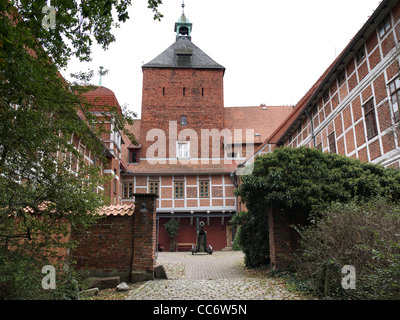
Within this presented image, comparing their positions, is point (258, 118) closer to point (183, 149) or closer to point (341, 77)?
point (183, 149)

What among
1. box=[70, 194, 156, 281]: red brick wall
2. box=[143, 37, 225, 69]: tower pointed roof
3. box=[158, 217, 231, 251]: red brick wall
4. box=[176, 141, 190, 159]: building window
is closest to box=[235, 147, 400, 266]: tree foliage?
box=[70, 194, 156, 281]: red brick wall

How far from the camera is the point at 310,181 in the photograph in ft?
26.9

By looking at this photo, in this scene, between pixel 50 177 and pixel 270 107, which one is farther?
pixel 270 107

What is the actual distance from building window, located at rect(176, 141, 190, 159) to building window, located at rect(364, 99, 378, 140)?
1772cm

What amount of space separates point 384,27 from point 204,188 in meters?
17.3

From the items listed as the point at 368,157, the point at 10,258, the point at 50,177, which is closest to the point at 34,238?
the point at 10,258

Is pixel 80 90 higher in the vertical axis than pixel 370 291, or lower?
higher

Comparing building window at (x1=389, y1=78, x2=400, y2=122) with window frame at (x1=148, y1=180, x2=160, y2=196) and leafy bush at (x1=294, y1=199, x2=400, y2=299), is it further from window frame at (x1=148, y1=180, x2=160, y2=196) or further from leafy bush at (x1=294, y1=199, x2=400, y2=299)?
window frame at (x1=148, y1=180, x2=160, y2=196)

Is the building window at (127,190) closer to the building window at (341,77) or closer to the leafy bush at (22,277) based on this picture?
the building window at (341,77)

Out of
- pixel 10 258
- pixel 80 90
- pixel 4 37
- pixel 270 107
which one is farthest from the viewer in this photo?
pixel 270 107

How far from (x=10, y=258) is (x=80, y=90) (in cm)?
232

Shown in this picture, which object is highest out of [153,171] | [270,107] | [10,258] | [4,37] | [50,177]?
[270,107]
